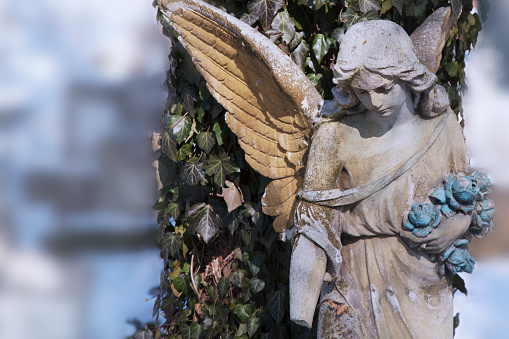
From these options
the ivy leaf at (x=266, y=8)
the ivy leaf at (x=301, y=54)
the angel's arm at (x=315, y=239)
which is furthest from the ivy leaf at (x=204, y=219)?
the angel's arm at (x=315, y=239)

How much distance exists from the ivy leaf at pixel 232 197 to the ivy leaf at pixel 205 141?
0.60 feet

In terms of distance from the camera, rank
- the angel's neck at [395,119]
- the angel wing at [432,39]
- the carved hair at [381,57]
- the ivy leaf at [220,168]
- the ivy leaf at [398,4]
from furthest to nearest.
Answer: the ivy leaf at [220,168] → the ivy leaf at [398,4] → the angel wing at [432,39] → the angel's neck at [395,119] → the carved hair at [381,57]

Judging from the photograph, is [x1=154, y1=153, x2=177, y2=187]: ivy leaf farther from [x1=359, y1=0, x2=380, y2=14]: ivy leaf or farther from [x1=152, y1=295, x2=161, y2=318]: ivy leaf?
[x1=359, y1=0, x2=380, y2=14]: ivy leaf

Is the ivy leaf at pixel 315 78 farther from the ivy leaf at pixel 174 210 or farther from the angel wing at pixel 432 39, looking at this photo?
the ivy leaf at pixel 174 210

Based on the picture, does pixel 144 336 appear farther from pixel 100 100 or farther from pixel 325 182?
pixel 325 182

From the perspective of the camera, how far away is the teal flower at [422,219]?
173 centimetres

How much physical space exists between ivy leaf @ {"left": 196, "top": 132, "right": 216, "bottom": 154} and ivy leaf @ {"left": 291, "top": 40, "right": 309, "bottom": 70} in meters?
0.46

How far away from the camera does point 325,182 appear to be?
1795mm

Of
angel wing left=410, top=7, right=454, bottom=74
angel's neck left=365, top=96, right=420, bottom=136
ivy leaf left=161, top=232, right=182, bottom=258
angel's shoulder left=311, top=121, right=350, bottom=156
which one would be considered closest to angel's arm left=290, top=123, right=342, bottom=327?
angel's shoulder left=311, top=121, right=350, bottom=156

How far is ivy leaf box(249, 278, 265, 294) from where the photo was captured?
8.80 ft

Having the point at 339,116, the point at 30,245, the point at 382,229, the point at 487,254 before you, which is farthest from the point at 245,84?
the point at 487,254

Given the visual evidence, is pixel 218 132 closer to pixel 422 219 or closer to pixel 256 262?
pixel 256 262

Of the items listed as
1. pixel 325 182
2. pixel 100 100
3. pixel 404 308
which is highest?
pixel 100 100

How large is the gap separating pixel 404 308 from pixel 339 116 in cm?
58
